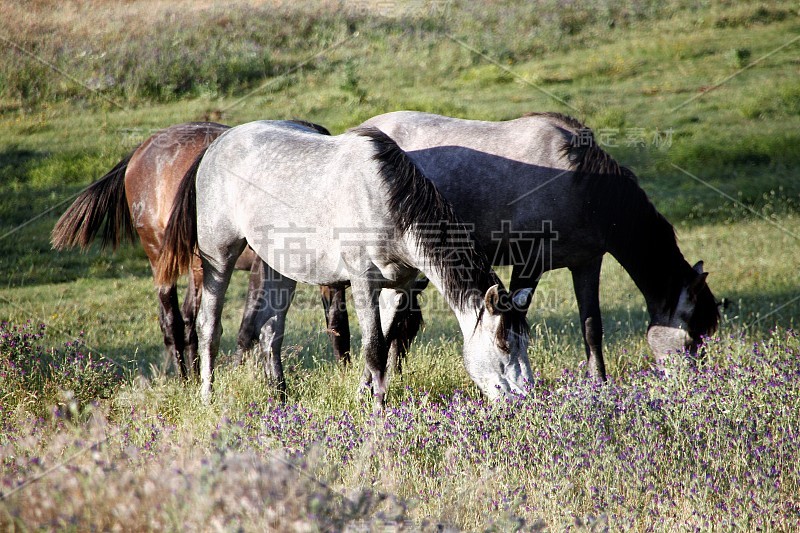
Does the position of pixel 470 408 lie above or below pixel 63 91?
below

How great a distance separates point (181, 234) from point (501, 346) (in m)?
2.65

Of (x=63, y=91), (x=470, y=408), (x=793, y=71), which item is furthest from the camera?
(x=793, y=71)

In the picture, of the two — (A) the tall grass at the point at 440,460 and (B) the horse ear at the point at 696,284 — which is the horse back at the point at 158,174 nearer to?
(A) the tall grass at the point at 440,460

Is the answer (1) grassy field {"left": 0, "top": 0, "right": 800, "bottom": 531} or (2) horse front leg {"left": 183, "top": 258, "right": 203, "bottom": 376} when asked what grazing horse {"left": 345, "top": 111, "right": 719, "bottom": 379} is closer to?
(1) grassy field {"left": 0, "top": 0, "right": 800, "bottom": 531}

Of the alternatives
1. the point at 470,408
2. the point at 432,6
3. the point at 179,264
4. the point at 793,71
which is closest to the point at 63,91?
the point at 432,6

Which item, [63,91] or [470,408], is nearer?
[470,408]

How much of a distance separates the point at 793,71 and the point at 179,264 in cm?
1674

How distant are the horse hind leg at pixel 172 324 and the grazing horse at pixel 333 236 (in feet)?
1.05

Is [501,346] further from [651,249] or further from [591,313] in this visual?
[651,249]

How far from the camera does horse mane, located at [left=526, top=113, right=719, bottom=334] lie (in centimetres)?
572

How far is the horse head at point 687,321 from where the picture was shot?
223 inches

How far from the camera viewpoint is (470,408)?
14.8 feet

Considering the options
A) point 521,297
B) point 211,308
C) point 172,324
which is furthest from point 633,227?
point 172,324

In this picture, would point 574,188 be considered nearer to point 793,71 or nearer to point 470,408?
point 470,408
